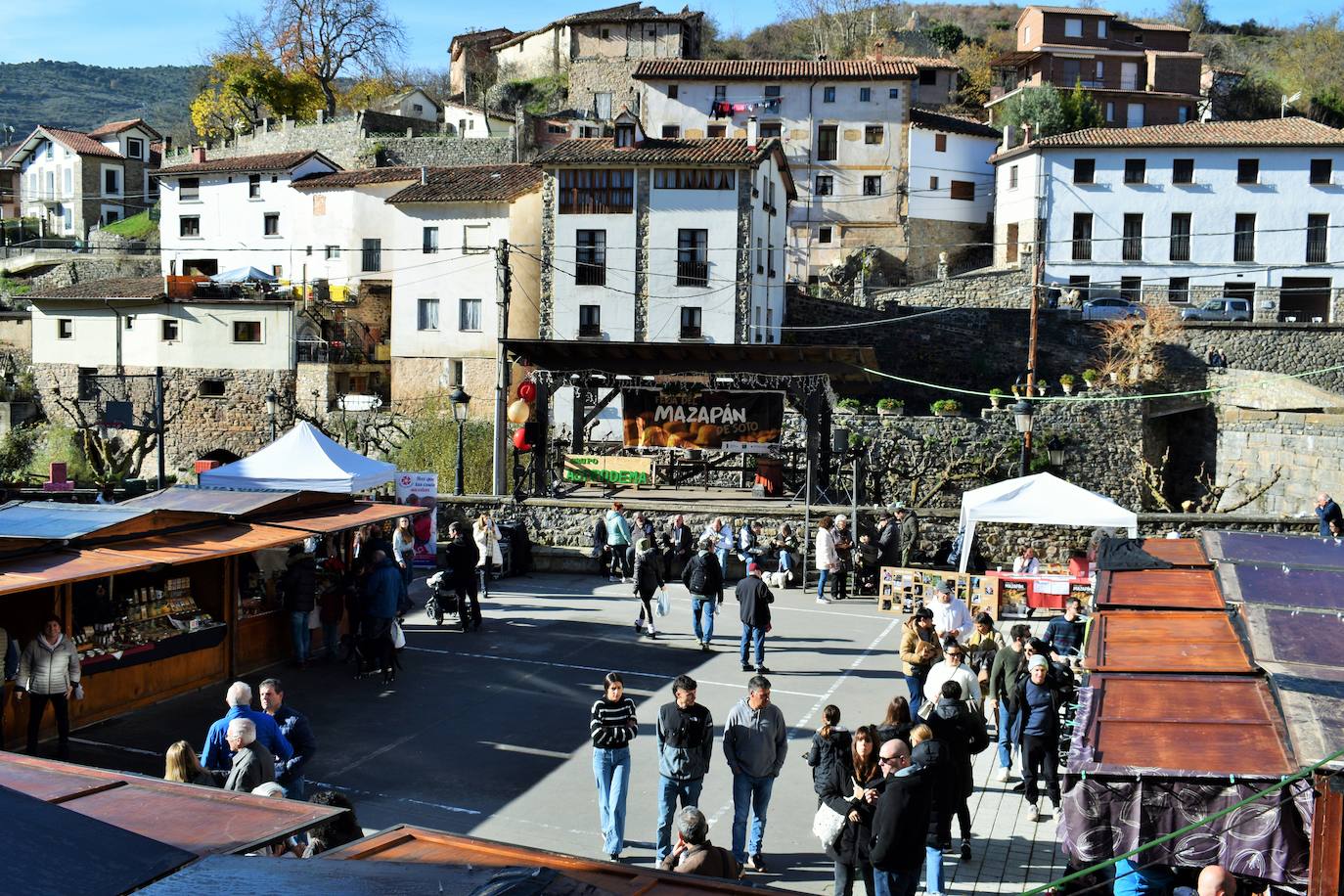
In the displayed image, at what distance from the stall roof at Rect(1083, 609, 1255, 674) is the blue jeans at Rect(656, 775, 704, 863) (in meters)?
3.08

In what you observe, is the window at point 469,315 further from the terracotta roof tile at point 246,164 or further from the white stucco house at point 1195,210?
the white stucco house at point 1195,210

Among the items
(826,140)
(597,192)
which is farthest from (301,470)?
(826,140)

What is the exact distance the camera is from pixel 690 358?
929 inches

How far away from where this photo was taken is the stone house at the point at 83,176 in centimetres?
7006

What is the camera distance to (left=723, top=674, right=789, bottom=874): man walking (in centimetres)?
910

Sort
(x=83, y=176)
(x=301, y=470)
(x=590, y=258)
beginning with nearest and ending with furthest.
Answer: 1. (x=301, y=470)
2. (x=590, y=258)
3. (x=83, y=176)

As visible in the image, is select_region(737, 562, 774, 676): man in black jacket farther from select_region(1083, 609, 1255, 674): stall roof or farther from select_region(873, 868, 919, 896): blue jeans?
select_region(873, 868, 919, 896): blue jeans

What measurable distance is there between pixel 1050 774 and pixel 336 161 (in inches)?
2258

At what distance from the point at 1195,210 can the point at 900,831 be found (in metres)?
47.0

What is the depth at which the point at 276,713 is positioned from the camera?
950cm

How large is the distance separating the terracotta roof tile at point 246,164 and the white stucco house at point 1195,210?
31312 mm

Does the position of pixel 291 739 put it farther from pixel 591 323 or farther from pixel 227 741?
pixel 591 323

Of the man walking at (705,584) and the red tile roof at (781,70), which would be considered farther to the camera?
the red tile roof at (781,70)

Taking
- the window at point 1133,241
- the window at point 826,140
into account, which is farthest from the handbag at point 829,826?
the window at point 826,140
